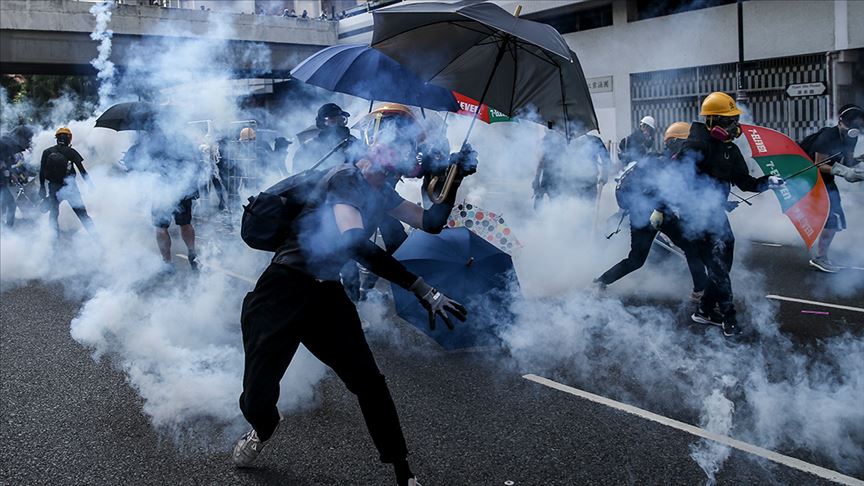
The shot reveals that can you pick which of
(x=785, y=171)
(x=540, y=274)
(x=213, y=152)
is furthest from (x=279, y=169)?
(x=785, y=171)

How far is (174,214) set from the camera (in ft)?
26.4

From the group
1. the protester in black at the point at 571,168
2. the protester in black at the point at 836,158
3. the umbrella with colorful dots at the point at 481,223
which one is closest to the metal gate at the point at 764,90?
the protester in black at the point at 571,168

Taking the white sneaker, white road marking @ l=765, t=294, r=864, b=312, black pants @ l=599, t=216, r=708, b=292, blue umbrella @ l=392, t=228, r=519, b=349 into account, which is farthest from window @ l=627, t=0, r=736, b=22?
the white sneaker

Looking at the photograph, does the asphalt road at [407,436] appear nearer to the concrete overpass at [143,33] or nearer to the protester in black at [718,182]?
the protester in black at [718,182]

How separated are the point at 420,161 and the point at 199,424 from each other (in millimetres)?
1891

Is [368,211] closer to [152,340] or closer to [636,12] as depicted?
[152,340]

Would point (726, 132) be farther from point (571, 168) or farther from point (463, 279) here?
point (571, 168)

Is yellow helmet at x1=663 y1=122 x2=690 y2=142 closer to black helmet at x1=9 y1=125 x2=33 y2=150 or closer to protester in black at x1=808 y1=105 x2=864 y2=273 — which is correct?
protester in black at x1=808 y1=105 x2=864 y2=273

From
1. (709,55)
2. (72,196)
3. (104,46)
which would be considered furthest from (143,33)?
(709,55)

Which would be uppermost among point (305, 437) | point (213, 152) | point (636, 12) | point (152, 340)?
point (636, 12)

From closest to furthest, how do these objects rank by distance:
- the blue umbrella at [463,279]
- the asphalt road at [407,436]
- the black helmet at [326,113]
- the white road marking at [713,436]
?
the white road marking at [713,436] → the asphalt road at [407,436] → the blue umbrella at [463,279] → the black helmet at [326,113]

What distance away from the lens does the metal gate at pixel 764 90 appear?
1427cm

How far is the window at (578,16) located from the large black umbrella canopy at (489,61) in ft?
45.0

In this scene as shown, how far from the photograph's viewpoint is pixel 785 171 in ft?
18.5
